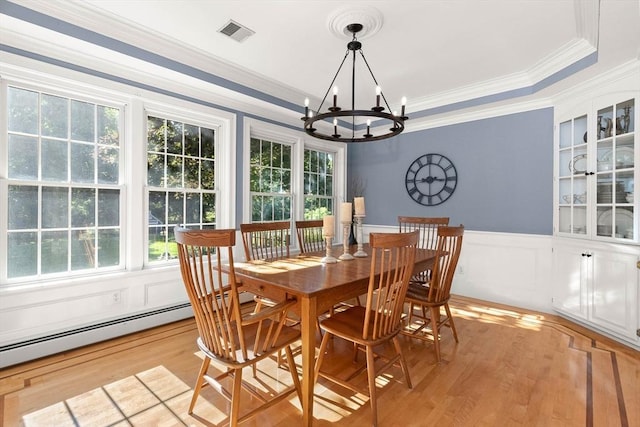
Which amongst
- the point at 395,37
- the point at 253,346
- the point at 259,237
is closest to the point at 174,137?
the point at 259,237

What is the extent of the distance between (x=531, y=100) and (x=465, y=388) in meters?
3.38

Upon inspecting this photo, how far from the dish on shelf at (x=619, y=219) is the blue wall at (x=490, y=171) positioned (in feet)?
1.98

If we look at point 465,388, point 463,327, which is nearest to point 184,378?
point 465,388

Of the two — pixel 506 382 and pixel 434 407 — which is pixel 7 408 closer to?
pixel 434 407

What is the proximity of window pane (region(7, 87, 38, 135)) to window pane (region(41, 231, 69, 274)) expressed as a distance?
0.87 m

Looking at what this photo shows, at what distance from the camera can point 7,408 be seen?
1868 millimetres

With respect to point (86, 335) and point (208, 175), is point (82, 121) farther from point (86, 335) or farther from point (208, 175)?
point (86, 335)

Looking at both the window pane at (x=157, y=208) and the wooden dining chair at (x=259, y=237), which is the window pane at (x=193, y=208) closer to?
the window pane at (x=157, y=208)

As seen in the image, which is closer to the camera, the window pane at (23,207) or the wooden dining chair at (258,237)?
the window pane at (23,207)

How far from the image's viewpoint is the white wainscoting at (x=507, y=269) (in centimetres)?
365

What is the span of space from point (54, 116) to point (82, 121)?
0.20m

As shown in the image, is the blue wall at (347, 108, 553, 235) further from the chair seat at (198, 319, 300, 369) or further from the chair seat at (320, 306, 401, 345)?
the chair seat at (198, 319, 300, 369)

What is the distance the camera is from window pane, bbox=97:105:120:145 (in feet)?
9.45

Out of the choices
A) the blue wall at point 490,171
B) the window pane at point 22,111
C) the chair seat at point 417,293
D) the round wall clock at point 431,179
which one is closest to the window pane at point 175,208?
the window pane at point 22,111
